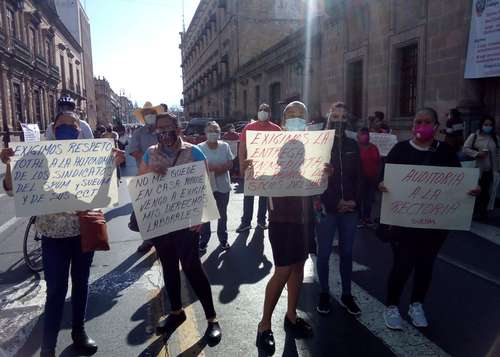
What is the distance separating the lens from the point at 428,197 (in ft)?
12.0

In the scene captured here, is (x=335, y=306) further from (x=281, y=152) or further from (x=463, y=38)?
(x=463, y=38)

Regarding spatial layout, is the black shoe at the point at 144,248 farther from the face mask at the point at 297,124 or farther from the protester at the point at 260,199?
the face mask at the point at 297,124

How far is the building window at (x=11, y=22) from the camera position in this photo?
26484mm

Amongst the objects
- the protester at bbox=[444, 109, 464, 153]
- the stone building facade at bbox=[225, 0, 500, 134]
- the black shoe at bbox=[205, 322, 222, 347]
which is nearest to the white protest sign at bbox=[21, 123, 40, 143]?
the black shoe at bbox=[205, 322, 222, 347]

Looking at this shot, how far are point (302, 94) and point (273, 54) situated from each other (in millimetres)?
5656

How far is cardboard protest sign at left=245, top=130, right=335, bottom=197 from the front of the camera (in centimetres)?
335

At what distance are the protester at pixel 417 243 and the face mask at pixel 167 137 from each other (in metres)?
1.90

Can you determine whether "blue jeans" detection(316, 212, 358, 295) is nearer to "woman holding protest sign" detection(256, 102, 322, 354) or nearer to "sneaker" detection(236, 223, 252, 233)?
"woman holding protest sign" detection(256, 102, 322, 354)

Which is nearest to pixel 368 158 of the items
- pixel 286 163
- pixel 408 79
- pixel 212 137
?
pixel 212 137

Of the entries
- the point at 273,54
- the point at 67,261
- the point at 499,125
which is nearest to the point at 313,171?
the point at 67,261

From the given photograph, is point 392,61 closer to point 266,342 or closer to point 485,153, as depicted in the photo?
point 485,153

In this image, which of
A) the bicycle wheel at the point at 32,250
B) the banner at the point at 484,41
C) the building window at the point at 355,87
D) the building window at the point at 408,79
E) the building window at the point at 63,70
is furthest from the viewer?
the building window at the point at 63,70

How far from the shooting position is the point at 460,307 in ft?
13.2

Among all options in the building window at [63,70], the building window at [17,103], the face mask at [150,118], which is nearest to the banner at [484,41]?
the face mask at [150,118]
